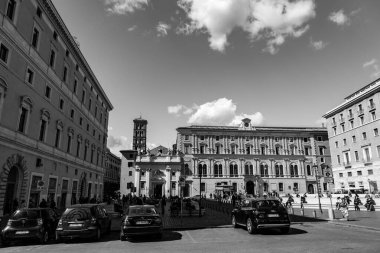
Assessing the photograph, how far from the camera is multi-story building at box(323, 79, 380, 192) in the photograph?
154 ft

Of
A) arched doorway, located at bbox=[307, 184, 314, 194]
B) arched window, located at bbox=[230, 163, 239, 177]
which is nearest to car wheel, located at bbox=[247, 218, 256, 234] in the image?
Answer: arched window, located at bbox=[230, 163, 239, 177]

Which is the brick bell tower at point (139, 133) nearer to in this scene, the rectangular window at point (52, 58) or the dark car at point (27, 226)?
the rectangular window at point (52, 58)

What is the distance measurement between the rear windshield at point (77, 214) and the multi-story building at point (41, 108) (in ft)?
18.7

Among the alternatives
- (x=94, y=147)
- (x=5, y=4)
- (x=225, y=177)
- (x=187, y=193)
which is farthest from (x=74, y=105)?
(x=225, y=177)

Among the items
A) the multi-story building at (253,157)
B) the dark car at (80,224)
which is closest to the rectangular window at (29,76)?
the dark car at (80,224)

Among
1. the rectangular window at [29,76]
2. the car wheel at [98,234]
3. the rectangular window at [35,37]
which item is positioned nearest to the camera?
the car wheel at [98,234]

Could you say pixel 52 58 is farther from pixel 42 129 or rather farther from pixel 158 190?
pixel 158 190

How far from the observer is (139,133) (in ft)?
357

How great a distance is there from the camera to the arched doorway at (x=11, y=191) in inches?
737

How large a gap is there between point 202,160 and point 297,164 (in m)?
24.9

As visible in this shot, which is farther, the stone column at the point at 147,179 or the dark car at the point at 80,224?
the stone column at the point at 147,179

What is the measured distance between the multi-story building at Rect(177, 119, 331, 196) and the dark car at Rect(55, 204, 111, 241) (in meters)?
54.3

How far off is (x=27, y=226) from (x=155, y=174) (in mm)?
53450

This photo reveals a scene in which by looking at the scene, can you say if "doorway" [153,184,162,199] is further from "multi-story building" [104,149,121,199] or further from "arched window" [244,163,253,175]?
"multi-story building" [104,149,121,199]
